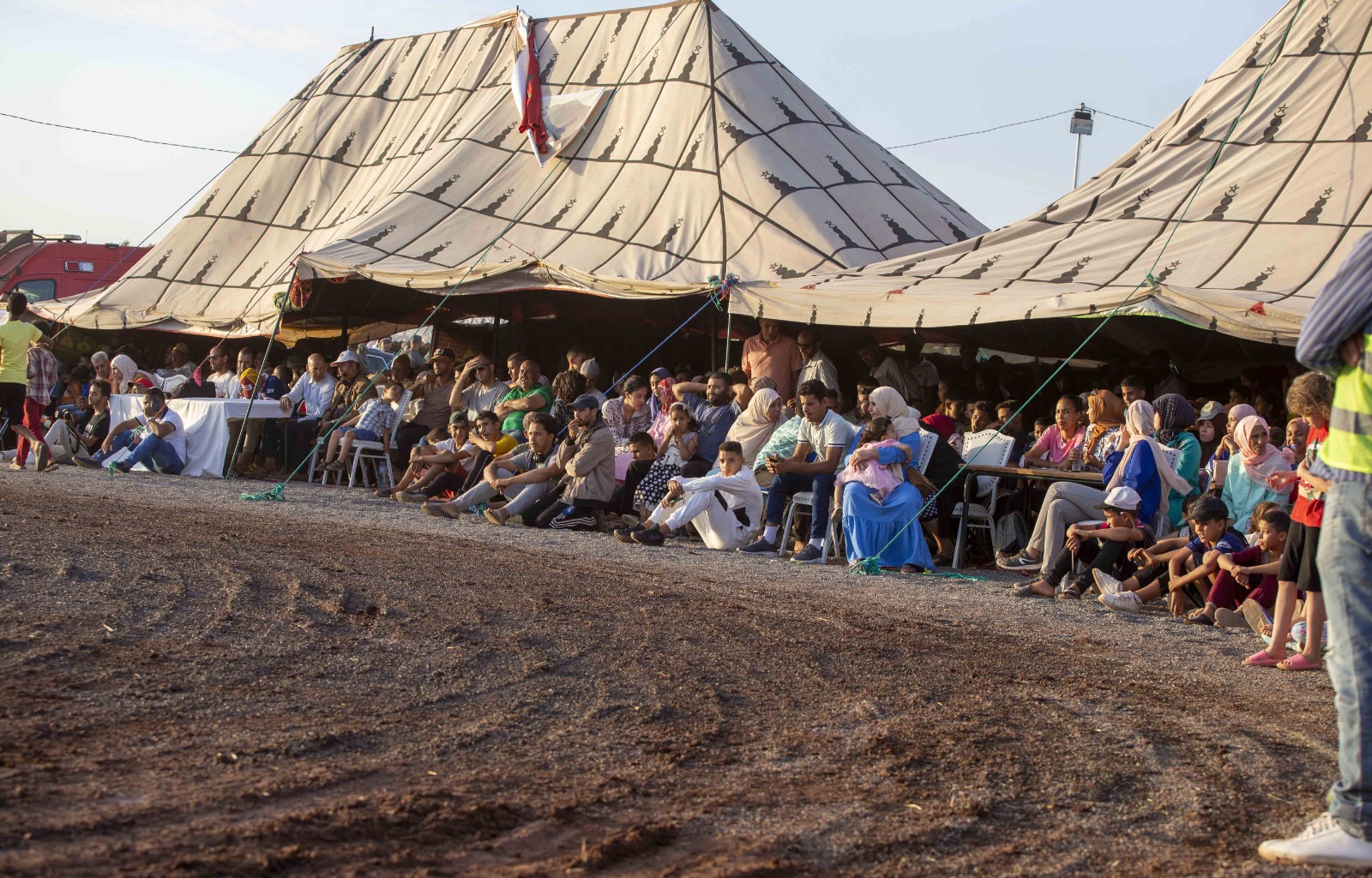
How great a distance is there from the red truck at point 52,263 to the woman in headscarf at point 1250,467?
18.0 meters

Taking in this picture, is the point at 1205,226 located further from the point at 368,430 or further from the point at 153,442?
the point at 153,442

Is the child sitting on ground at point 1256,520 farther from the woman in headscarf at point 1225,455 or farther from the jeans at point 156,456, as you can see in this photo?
the jeans at point 156,456

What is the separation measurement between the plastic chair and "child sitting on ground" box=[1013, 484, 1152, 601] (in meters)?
1.76

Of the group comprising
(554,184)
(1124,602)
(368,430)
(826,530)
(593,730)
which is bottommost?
(593,730)

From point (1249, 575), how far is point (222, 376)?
12.2 meters

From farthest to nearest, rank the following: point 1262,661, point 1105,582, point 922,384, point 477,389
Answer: point 477,389 < point 922,384 < point 1105,582 < point 1262,661

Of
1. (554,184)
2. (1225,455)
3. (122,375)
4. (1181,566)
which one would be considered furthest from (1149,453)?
(122,375)

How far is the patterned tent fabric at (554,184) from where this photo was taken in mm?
14031

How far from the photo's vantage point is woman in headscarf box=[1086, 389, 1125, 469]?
376 inches

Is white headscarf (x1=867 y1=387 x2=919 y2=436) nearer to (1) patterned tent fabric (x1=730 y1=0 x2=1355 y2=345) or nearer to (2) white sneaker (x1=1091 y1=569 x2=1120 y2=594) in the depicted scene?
(1) patterned tent fabric (x1=730 y1=0 x2=1355 y2=345)

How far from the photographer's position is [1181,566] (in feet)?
25.2

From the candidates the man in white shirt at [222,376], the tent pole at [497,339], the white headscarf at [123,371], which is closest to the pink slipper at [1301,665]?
the tent pole at [497,339]

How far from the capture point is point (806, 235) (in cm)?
1376

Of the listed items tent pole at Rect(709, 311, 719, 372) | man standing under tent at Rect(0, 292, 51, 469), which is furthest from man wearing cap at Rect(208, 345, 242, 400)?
tent pole at Rect(709, 311, 719, 372)
